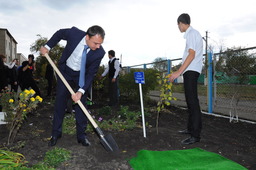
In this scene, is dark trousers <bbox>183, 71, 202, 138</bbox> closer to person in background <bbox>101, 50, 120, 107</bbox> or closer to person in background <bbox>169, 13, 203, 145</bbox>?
person in background <bbox>169, 13, 203, 145</bbox>

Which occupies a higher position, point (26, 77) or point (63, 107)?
point (26, 77)

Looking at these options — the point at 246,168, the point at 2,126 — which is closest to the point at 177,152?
the point at 246,168

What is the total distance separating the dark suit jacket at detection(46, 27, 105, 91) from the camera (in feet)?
10.2

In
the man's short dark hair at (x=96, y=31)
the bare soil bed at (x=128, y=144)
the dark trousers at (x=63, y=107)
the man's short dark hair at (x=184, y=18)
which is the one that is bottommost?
the bare soil bed at (x=128, y=144)

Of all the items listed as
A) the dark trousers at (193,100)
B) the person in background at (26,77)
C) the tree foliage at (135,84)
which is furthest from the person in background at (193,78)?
the person in background at (26,77)

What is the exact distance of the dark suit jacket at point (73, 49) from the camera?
3.12 m

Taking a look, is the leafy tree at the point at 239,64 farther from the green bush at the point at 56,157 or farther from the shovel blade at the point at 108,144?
the green bush at the point at 56,157

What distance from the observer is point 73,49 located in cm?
310

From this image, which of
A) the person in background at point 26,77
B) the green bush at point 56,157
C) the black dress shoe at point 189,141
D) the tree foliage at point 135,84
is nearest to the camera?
the green bush at point 56,157

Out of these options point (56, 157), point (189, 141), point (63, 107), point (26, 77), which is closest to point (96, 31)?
Result: point (63, 107)

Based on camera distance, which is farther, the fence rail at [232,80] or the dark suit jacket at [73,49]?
the fence rail at [232,80]

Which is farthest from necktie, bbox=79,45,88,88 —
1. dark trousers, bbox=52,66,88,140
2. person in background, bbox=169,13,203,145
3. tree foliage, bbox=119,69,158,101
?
tree foliage, bbox=119,69,158,101

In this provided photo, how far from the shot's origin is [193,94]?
3512mm

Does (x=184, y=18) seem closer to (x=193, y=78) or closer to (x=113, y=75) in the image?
(x=193, y=78)
